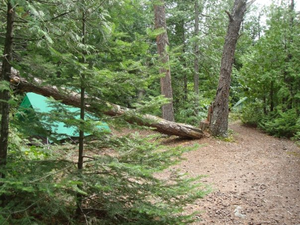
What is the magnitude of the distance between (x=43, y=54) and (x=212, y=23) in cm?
1081

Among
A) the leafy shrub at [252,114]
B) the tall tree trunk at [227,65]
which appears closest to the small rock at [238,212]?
the tall tree trunk at [227,65]

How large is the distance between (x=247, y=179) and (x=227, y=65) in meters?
4.44

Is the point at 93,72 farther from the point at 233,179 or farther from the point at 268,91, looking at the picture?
the point at 268,91

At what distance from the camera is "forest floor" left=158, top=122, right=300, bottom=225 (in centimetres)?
436

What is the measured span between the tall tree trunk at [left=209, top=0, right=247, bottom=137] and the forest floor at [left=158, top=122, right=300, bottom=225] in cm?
76

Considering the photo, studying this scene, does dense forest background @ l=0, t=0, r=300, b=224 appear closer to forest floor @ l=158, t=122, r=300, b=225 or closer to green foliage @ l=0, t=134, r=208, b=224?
green foliage @ l=0, t=134, r=208, b=224

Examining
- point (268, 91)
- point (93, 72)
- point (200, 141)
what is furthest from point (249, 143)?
point (93, 72)

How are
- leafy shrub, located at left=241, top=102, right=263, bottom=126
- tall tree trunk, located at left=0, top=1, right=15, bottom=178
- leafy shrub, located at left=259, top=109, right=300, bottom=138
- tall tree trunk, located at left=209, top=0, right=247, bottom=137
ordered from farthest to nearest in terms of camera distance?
leafy shrub, located at left=241, top=102, right=263, bottom=126
leafy shrub, located at left=259, top=109, right=300, bottom=138
tall tree trunk, located at left=209, top=0, right=247, bottom=137
tall tree trunk, located at left=0, top=1, right=15, bottom=178

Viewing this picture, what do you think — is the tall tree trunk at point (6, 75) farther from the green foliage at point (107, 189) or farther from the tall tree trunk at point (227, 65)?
the tall tree trunk at point (227, 65)

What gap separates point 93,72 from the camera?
2555 millimetres

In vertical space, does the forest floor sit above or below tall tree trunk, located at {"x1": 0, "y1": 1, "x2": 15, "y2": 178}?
below

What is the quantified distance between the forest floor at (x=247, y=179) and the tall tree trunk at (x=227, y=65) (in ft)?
2.50

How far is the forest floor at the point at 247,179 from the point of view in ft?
14.3

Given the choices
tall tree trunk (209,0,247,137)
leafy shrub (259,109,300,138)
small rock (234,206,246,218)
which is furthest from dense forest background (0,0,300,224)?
leafy shrub (259,109,300,138)
